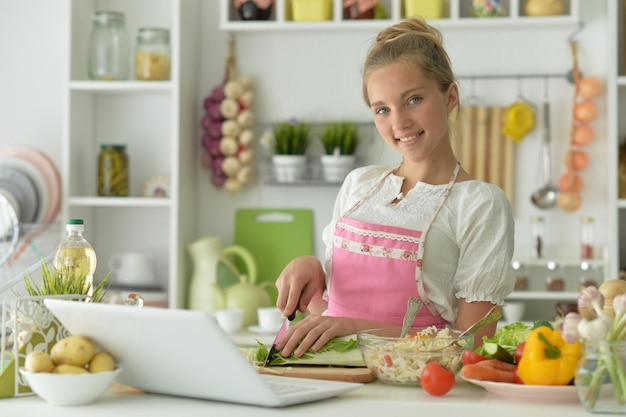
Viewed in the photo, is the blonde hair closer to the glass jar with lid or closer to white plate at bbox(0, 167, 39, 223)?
the glass jar with lid

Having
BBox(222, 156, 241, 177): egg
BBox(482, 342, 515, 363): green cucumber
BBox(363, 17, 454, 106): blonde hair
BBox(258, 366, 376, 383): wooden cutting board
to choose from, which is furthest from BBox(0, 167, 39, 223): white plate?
BBox(482, 342, 515, 363): green cucumber

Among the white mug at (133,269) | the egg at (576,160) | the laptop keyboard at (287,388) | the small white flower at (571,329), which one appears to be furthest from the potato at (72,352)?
the egg at (576,160)

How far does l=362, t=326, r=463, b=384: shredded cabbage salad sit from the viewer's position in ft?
4.38

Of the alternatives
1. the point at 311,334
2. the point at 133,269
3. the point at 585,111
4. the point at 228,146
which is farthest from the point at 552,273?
the point at 311,334

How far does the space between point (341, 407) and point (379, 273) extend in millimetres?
564

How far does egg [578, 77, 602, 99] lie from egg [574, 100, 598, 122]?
0.03m

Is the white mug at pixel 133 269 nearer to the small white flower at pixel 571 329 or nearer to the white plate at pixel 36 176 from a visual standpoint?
the white plate at pixel 36 176

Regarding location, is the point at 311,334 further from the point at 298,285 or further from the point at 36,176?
the point at 36,176

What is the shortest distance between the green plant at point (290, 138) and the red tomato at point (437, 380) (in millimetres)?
1998

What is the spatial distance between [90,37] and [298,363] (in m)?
2.06

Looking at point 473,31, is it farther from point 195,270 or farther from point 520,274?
point 195,270

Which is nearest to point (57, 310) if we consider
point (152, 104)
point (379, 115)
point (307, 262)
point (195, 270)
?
point (307, 262)

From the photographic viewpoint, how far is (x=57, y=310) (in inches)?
50.5

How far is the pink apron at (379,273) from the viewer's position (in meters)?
1.73
